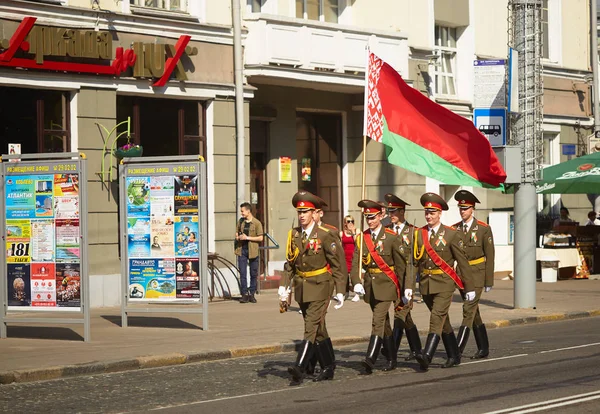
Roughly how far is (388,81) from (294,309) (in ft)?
14.8

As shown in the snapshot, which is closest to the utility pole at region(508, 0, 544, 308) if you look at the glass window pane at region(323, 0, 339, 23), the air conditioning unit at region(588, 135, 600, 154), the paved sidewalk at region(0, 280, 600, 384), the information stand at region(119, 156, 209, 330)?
the paved sidewalk at region(0, 280, 600, 384)

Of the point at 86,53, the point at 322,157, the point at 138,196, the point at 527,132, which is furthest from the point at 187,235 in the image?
the point at 322,157

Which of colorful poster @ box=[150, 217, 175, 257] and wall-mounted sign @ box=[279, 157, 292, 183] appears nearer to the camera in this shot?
colorful poster @ box=[150, 217, 175, 257]

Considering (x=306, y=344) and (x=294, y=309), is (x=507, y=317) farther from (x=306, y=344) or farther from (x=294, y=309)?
(x=306, y=344)

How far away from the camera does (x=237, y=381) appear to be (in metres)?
13.2

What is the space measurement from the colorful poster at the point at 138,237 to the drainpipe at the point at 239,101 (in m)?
6.19

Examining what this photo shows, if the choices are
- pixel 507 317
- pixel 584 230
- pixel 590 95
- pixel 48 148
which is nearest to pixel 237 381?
pixel 507 317

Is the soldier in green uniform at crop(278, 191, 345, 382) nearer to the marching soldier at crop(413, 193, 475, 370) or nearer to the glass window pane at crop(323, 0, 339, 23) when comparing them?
the marching soldier at crop(413, 193, 475, 370)

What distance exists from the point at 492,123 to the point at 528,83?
99 centimetres

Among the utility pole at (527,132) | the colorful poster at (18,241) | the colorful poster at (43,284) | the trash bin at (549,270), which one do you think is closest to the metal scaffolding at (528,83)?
the utility pole at (527,132)

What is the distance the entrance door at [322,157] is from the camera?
27984mm

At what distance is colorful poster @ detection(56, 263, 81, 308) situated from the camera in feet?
54.6

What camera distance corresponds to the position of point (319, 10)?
89.4 feet

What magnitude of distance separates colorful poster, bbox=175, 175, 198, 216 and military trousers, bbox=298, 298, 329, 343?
215 inches
